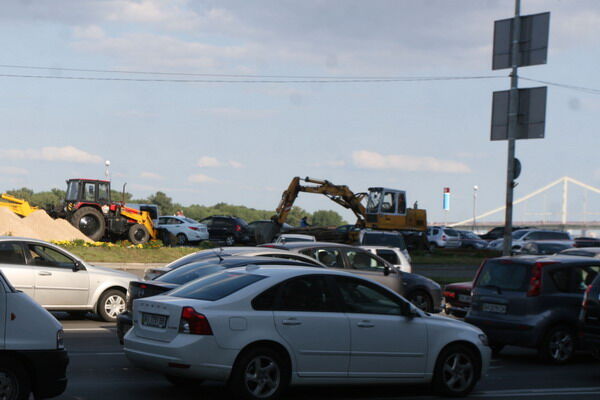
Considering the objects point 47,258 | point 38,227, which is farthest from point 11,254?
point 38,227

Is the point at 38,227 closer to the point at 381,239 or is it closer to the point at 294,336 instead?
the point at 381,239

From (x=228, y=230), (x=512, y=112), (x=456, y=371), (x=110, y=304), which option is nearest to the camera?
(x=456, y=371)

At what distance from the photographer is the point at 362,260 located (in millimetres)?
16766

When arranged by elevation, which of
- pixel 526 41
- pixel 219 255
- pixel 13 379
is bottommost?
pixel 13 379

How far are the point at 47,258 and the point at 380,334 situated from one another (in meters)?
7.38

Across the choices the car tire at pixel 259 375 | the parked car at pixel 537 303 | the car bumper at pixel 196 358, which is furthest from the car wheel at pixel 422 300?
the car bumper at pixel 196 358

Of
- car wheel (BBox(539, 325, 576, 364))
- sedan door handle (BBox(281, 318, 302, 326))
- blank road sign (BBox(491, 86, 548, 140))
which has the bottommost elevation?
car wheel (BBox(539, 325, 576, 364))

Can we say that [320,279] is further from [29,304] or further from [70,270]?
[70,270]

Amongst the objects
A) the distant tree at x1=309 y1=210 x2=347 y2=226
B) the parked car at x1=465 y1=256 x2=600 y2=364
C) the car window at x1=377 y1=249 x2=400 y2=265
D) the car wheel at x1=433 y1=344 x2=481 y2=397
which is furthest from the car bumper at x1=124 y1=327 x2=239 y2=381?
the distant tree at x1=309 y1=210 x2=347 y2=226

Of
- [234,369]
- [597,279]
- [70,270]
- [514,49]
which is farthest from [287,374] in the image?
[514,49]

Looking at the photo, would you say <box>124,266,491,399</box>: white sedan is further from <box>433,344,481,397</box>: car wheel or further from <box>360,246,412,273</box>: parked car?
<box>360,246,412,273</box>: parked car

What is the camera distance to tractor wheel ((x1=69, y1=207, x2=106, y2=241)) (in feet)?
113

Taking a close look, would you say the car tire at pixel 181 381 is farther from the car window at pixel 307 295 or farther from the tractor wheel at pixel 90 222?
the tractor wheel at pixel 90 222

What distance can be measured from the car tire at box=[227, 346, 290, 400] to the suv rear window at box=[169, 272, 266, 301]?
69 centimetres
